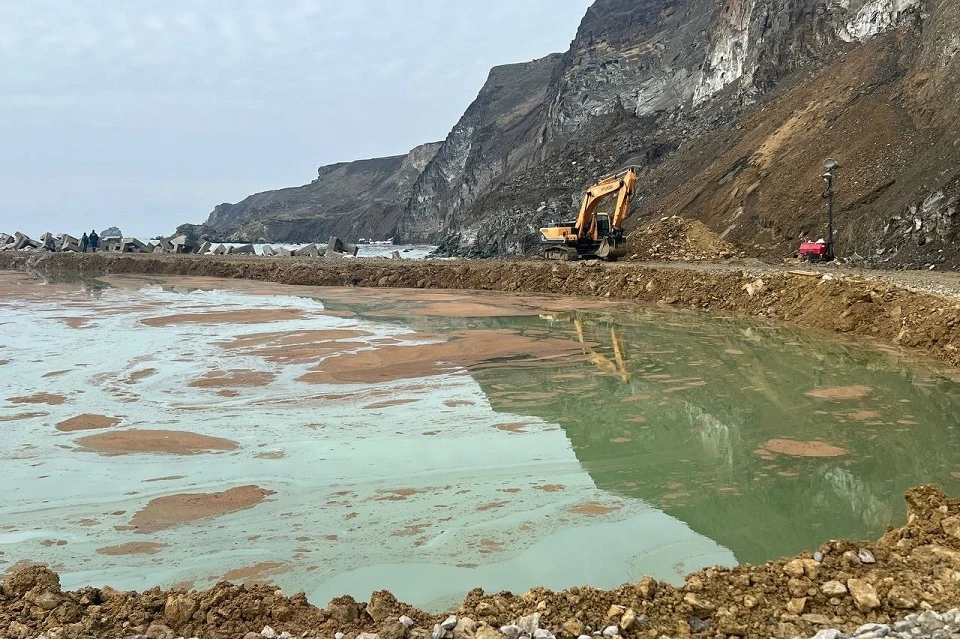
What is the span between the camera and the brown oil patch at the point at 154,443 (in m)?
8.55

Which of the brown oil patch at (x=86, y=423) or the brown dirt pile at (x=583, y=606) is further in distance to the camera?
the brown oil patch at (x=86, y=423)

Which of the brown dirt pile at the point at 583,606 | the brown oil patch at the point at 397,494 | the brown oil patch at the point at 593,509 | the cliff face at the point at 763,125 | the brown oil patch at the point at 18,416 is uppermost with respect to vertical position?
the cliff face at the point at 763,125

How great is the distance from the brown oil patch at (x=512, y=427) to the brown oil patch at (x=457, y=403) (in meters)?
1.11

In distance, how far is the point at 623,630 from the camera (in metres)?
4.09

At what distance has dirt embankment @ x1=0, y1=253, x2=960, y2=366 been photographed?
46.1 feet

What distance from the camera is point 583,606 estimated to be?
4305 mm

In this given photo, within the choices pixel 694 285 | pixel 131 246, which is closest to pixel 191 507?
pixel 694 285

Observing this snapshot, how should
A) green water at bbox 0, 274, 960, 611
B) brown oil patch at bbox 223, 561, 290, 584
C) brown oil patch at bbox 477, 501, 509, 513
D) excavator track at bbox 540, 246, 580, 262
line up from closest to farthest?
brown oil patch at bbox 223, 561, 290, 584, green water at bbox 0, 274, 960, 611, brown oil patch at bbox 477, 501, 509, 513, excavator track at bbox 540, 246, 580, 262

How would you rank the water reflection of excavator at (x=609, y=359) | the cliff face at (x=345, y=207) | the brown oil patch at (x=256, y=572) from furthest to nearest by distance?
the cliff face at (x=345, y=207)
the water reflection of excavator at (x=609, y=359)
the brown oil patch at (x=256, y=572)

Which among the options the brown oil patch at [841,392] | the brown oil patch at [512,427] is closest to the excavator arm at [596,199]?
the brown oil patch at [841,392]

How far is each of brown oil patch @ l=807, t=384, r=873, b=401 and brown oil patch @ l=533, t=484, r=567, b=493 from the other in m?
5.02

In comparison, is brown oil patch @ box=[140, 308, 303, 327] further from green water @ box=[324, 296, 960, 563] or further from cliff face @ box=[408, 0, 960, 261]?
cliff face @ box=[408, 0, 960, 261]

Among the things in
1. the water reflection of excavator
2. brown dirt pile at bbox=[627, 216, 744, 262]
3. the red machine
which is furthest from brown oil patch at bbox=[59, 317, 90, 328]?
the red machine

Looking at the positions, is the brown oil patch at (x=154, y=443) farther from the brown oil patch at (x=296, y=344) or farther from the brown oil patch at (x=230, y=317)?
the brown oil patch at (x=230, y=317)
